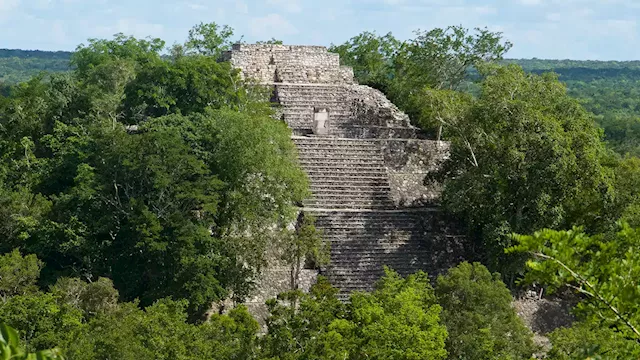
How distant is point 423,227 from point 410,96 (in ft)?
18.7

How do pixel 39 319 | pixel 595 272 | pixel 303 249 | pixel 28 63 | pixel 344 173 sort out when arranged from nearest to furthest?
pixel 595 272 → pixel 39 319 → pixel 303 249 → pixel 344 173 → pixel 28 63

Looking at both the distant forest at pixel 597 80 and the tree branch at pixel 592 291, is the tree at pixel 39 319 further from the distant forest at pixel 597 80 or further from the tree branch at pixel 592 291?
the distant forest at pixel 597 80

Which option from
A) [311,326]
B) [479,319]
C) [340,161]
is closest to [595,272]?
[311,326]

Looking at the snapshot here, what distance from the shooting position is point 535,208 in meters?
16.8

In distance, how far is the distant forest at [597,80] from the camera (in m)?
56.9

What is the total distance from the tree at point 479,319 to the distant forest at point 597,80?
3184 cm

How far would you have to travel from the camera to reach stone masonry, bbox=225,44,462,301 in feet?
59.3

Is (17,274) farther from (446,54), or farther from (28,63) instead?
(28,63)

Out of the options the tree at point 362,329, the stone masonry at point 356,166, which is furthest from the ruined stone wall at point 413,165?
the tree at point 362,329

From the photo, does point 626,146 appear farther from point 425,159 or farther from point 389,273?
point 389,273

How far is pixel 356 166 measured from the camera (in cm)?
1988

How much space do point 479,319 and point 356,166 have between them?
6271 mm

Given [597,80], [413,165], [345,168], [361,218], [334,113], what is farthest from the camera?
[597,80]

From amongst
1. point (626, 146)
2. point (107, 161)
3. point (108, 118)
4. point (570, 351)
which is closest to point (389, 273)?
point (570, 351)
